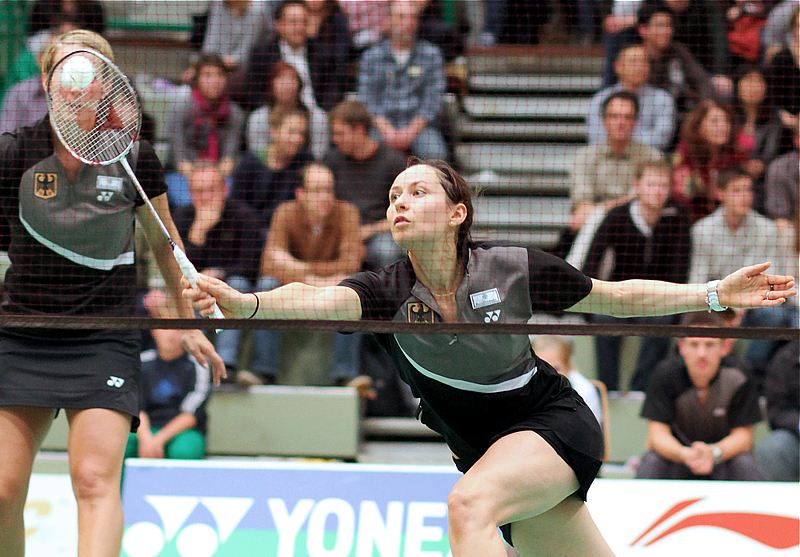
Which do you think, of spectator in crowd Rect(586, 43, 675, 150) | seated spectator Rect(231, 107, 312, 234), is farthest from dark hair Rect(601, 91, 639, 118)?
seated spectator Rect(231, 107, 312, 234)

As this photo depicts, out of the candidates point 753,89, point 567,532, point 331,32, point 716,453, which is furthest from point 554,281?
point 331,32

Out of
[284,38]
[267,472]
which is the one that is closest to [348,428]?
[267,472]

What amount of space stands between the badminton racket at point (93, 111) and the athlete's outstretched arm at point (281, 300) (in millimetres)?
325

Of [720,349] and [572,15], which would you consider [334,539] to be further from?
[572,15]

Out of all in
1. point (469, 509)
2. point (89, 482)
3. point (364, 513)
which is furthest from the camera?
point (364, 513)

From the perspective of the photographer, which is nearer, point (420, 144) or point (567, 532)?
point (567, 532)

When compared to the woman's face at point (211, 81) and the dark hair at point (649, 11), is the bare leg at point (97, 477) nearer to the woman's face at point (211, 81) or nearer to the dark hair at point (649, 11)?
the woman's face at point (211, 81)

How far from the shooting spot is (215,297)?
374cm

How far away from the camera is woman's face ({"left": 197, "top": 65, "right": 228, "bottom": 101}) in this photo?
782 centimetres

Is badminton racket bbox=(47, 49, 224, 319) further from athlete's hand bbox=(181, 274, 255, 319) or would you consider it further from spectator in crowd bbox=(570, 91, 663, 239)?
spectator in crowd bbox=(570, 91, 663, 239)

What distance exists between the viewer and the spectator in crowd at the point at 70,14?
26.8 feet

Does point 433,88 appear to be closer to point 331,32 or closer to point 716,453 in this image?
point 331,32

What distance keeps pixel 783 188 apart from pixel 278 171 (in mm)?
3095

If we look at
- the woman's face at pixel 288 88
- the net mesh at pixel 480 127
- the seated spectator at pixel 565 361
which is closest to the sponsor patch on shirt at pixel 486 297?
the net mesh at pixel 480 127
